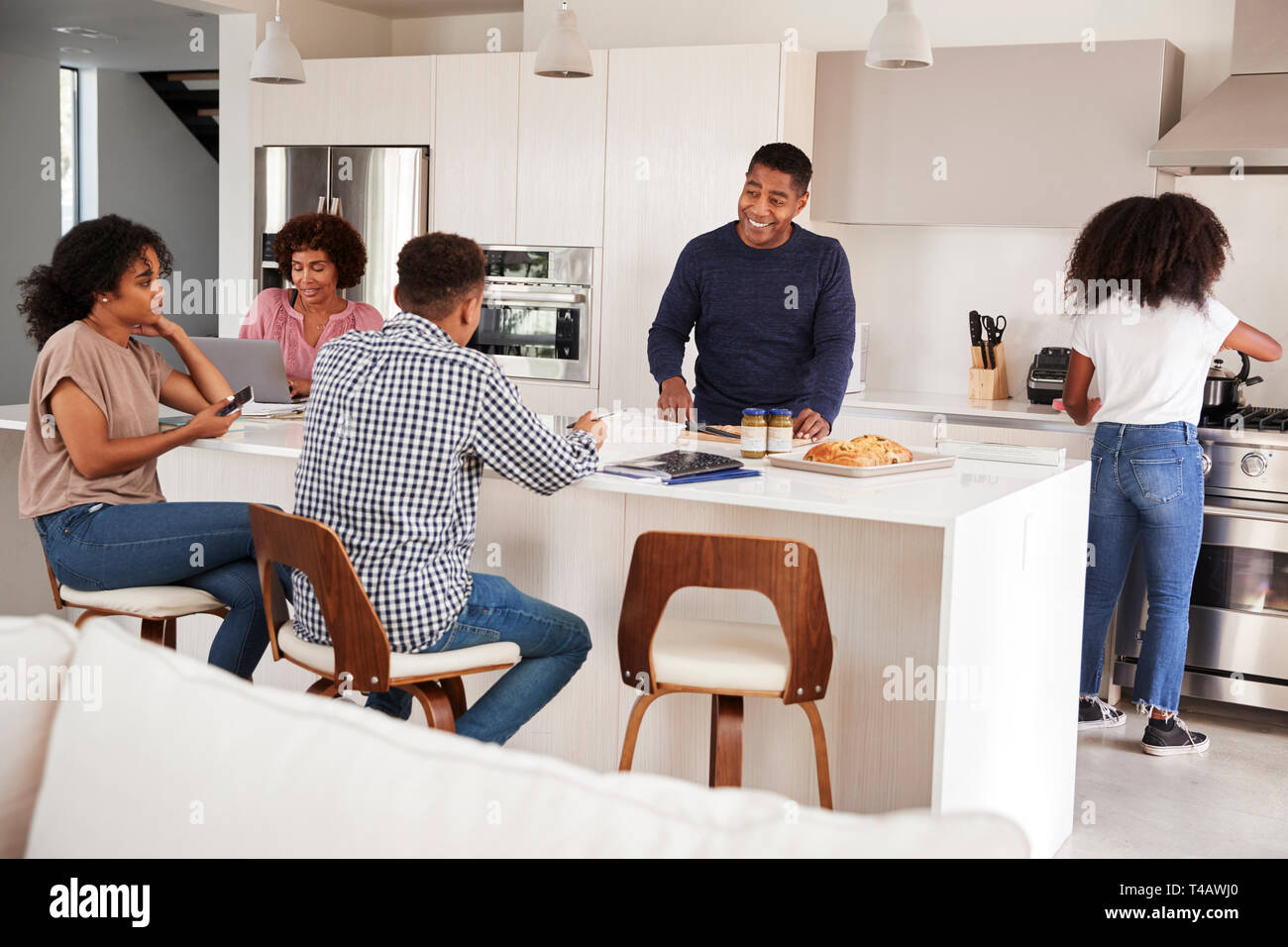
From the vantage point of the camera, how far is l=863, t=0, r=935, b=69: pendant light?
345 centimetres

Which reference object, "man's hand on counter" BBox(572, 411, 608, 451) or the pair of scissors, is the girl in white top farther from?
"man's hand on counter" BBox(572, 411, 608, 451)

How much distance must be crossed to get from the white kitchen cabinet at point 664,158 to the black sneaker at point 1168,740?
2.03 metres

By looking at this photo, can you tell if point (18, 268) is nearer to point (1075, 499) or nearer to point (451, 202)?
point (451, 202)

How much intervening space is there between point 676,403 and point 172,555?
4.37 ft

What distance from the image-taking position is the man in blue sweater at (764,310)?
348cm

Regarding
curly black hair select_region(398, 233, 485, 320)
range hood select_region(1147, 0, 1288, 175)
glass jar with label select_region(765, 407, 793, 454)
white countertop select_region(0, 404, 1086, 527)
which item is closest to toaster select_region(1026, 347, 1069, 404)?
range hood select_region(1147, 0, 1288, 175)

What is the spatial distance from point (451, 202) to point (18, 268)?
4.49 meters

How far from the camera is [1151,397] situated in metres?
3.43

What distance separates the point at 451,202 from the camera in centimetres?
524

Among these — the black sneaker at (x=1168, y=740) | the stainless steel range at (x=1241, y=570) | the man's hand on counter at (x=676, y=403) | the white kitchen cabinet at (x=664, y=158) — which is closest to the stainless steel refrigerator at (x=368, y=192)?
the white kitchen cabinet at (x=664, y=158)

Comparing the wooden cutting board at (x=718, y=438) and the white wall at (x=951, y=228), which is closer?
the wooden cutting board at (x=718, y=438)

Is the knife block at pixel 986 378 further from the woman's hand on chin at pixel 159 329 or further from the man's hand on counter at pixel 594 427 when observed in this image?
the woman's hand on chin at pixel 159 329

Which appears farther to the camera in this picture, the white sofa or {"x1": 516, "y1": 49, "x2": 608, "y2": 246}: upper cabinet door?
{"x1": 516, "y1": 49, "x2": 608, "y2": 246}: upper cabinet door

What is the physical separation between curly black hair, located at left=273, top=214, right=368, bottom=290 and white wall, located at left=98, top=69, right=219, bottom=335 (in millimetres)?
5479
